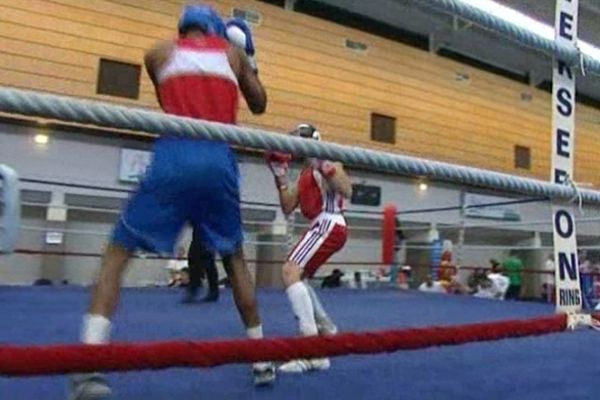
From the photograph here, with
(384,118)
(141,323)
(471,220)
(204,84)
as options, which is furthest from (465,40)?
(204,84)

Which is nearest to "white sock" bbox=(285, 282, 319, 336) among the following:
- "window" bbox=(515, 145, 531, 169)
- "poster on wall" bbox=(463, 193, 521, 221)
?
"poster on wall" bbox=(463, 193, 521, 221)

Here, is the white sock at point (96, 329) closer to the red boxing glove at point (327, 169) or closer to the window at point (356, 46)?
the red boxing glove at point (327, 169)

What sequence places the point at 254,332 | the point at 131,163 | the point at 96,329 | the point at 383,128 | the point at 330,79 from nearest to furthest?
the point at 96,329
the point at 254,332
the point at 131,163
the point at 330,79
the point at 383,128

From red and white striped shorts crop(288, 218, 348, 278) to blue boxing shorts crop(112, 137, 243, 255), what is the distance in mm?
749

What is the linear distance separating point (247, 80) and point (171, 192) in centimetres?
32

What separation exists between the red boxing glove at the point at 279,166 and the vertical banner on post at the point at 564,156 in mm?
795

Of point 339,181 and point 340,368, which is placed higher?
point 339,181

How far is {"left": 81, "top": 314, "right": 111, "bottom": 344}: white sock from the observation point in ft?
3.81

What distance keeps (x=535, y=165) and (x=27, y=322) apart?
1128 cm

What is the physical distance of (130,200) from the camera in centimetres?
125

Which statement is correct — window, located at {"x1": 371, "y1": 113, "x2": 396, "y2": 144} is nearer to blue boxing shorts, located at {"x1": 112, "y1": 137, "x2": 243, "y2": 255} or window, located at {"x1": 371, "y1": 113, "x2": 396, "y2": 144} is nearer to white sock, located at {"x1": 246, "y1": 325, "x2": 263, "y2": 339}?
white sock, located at {"x1": 246, "y1": 325, "x2": 263, "y2": 339}

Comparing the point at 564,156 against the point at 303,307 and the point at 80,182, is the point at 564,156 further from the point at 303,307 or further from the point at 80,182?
the point at 80,182

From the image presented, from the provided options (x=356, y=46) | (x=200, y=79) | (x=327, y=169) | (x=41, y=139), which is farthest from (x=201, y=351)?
(x=356, y=46)

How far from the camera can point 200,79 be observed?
128 centimetres
